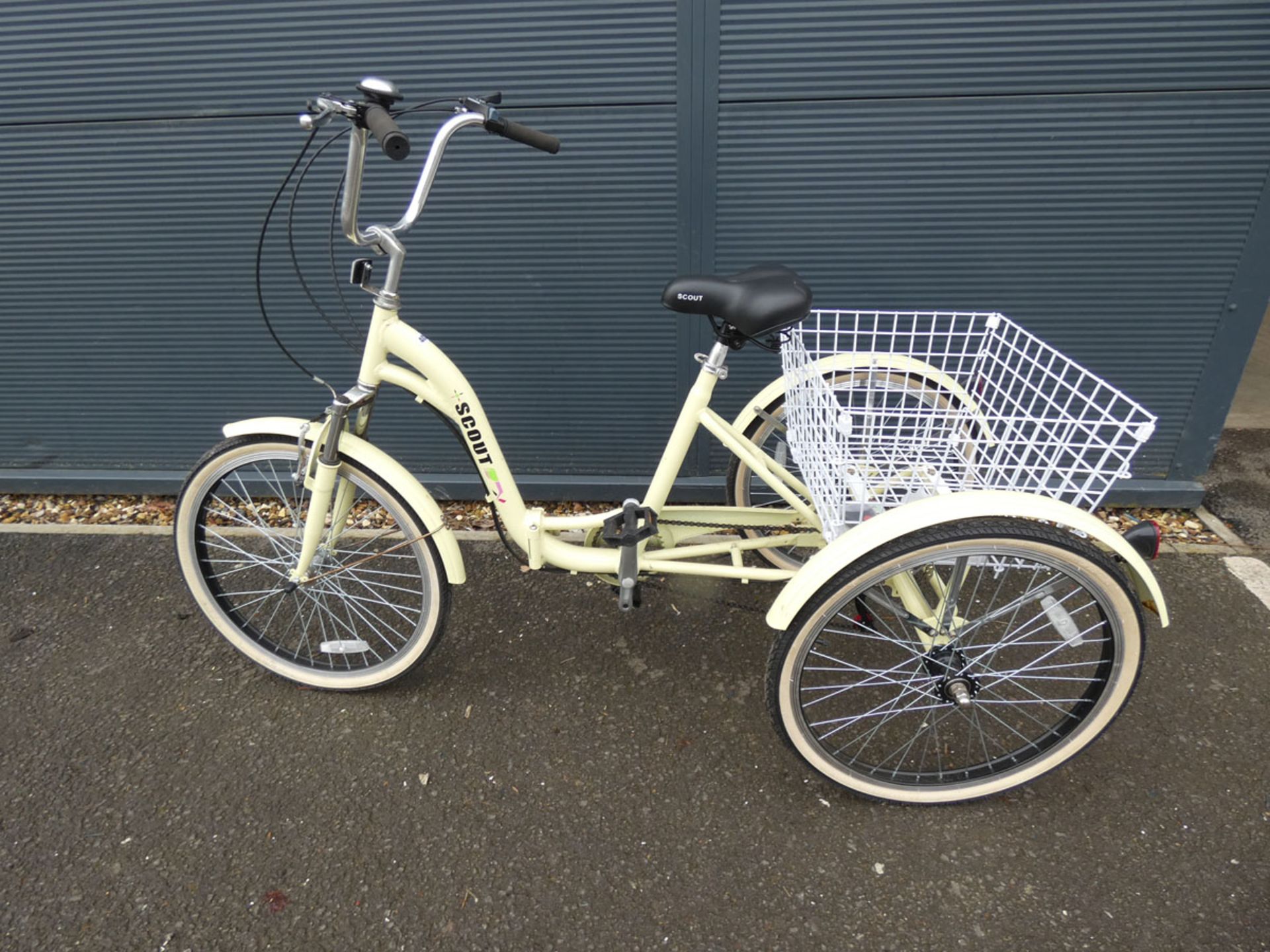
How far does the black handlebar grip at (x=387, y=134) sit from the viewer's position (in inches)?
59.1

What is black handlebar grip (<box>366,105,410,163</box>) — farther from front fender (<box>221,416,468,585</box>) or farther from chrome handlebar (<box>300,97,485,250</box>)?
front fender (<box>221,416,468,585</box>)

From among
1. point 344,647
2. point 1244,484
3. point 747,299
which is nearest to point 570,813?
point 344,647

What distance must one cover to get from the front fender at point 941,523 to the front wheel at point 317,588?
107 centimetres

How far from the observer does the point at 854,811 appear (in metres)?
1.98

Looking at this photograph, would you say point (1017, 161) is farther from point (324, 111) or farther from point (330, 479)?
point (330, 479)

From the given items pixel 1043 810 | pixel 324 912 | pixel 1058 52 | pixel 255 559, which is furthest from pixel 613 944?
pixel 1058 52

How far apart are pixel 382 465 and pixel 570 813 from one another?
3.58 feet

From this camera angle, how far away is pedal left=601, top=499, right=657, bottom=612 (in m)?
2.20

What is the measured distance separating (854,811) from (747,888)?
15.0 inches

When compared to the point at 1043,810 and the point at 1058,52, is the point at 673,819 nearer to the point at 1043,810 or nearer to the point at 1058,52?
the point at 1043,810

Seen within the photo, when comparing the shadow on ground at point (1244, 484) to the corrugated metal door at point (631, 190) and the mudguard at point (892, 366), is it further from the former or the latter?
the mudguard at point (892, 366)

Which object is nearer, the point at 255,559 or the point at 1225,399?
the point at 255,559

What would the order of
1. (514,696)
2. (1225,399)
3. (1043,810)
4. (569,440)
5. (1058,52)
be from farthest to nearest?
(569,440)
(1225,399)
(1058,52)
(514,696)
(1043,810)

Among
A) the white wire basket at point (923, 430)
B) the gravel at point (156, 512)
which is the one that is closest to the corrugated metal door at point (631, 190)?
the gravel at point (156, 512)
